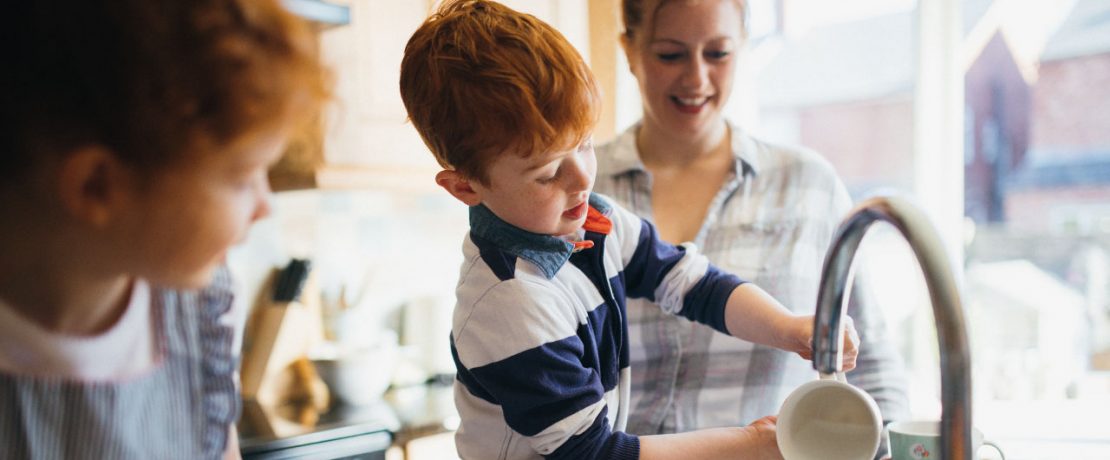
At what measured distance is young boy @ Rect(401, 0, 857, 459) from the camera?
2.37 ft

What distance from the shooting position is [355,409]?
2004 millimetres

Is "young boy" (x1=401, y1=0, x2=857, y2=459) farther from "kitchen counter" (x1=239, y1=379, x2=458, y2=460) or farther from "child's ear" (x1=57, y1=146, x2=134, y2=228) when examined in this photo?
"kitchen counter" (x1=239, y1=379, x2=458, y2=460)

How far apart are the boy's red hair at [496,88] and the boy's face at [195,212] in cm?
20

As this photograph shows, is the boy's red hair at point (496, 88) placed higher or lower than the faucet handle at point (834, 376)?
higher

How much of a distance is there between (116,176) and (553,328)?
1.22 feet

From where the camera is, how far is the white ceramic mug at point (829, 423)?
0.66 metres

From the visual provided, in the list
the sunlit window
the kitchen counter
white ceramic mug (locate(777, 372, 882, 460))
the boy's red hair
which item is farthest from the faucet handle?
the kitchen counter

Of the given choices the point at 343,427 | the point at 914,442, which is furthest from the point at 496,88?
the point at 343,427

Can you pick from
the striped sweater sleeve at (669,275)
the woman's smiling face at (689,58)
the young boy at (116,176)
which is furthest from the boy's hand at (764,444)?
the woman's smiling face at (689,58)

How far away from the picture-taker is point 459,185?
0.79m

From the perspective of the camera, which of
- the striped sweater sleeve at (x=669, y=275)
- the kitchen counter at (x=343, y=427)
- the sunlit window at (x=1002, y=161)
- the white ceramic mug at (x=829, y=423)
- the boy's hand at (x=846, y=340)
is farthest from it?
the sunlit window at (x=1002, y=161)

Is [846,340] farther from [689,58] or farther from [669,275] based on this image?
[689,58]

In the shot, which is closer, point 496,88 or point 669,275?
point 496,88

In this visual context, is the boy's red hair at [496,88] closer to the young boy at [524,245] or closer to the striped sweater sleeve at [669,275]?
the young boy at [524,245]
